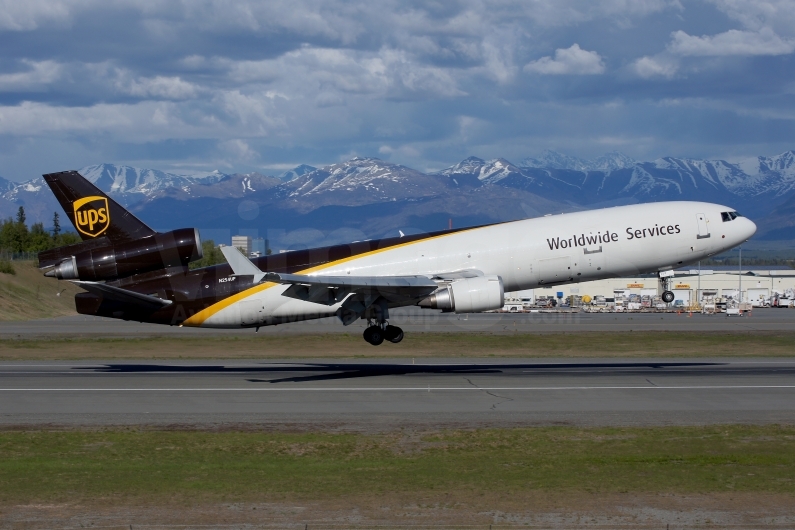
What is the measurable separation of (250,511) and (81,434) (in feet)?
30.6

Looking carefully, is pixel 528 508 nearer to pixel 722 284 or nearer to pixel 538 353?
pixel 538 353

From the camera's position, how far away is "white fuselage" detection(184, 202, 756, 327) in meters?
35.8

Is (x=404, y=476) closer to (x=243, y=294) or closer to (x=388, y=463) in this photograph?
(x=388, y=463)

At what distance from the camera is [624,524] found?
50.3 ft

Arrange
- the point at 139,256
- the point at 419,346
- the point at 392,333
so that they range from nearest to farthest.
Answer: the point at 139,256 < the point at 392,333 < the point at 419,346

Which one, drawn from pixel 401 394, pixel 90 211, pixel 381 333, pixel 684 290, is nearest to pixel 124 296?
pixel 90 211

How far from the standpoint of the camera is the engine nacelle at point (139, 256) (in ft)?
115

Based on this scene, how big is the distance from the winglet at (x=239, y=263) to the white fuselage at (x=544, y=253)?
492cm

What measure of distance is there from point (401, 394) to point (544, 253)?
930 centimetres

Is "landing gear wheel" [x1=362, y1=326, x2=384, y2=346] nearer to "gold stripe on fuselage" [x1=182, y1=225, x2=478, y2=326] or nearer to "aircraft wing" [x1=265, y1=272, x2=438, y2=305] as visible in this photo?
"aircraft wing" [x1=265, y1=272, x2=438, y2=305]

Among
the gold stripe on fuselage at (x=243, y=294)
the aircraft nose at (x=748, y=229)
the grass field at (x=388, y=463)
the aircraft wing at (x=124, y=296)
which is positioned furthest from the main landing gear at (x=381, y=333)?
the aircraft nose at (x=748, y=229)

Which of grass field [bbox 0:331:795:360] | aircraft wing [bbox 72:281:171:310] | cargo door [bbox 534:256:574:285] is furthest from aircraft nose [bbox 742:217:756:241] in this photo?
aircraft wing [bbox 72:281:171:310]

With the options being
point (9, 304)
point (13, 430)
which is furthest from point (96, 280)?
point (9, 304)

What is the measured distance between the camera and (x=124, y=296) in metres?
35.0
